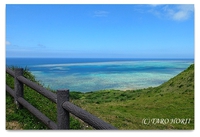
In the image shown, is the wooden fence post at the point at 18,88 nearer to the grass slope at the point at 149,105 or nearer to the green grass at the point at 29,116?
the green grass at the point at 29,116

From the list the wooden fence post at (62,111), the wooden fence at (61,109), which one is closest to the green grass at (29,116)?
the wooden fence at (61,109)

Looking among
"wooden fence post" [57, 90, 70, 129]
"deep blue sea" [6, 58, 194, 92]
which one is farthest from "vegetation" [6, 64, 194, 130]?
"wooden fence post" [57, 90, 70, 129]

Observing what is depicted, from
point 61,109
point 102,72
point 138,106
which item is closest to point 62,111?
point 61,109

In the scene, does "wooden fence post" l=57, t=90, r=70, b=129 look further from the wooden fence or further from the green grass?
the green grass

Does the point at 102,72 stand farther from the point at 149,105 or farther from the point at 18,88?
the point at 18,88
